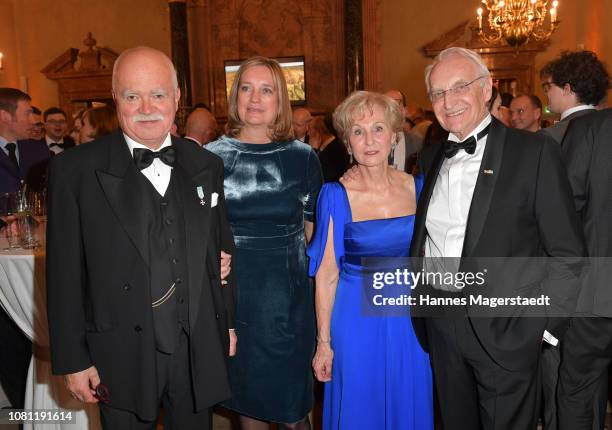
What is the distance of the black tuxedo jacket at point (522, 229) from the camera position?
6.41ft

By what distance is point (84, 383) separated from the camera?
1849mm

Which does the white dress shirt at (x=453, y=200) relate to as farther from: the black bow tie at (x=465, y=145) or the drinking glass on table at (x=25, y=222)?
the drinking glass on table at (x=25, y=222)

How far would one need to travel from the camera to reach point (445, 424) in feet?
7.34

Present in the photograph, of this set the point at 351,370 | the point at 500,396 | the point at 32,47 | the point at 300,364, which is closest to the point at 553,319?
the point at 500,396

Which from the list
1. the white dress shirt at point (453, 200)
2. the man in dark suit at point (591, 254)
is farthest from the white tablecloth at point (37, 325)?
the man in dark suit at point (591, 254)

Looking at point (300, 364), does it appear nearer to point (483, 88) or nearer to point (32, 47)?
point (483, 88)

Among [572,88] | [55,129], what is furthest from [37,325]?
[55,129]

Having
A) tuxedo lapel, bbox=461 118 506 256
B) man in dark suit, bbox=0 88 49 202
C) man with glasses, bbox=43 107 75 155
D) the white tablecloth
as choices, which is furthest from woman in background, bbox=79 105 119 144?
man with glasses, bbox=43 107 75 155

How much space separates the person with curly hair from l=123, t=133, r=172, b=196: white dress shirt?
2.55m

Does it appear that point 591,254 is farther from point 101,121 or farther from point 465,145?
point 101,121

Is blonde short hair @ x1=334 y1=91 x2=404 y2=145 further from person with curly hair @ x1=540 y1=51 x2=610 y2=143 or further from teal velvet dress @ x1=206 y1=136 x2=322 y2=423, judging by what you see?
person with curly hair @ x1=540 y1=51 x2=610 y2=143

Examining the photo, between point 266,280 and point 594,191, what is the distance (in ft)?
5.10

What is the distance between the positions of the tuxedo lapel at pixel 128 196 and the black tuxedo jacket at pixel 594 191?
1886 mm

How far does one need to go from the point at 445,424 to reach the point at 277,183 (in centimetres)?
128
